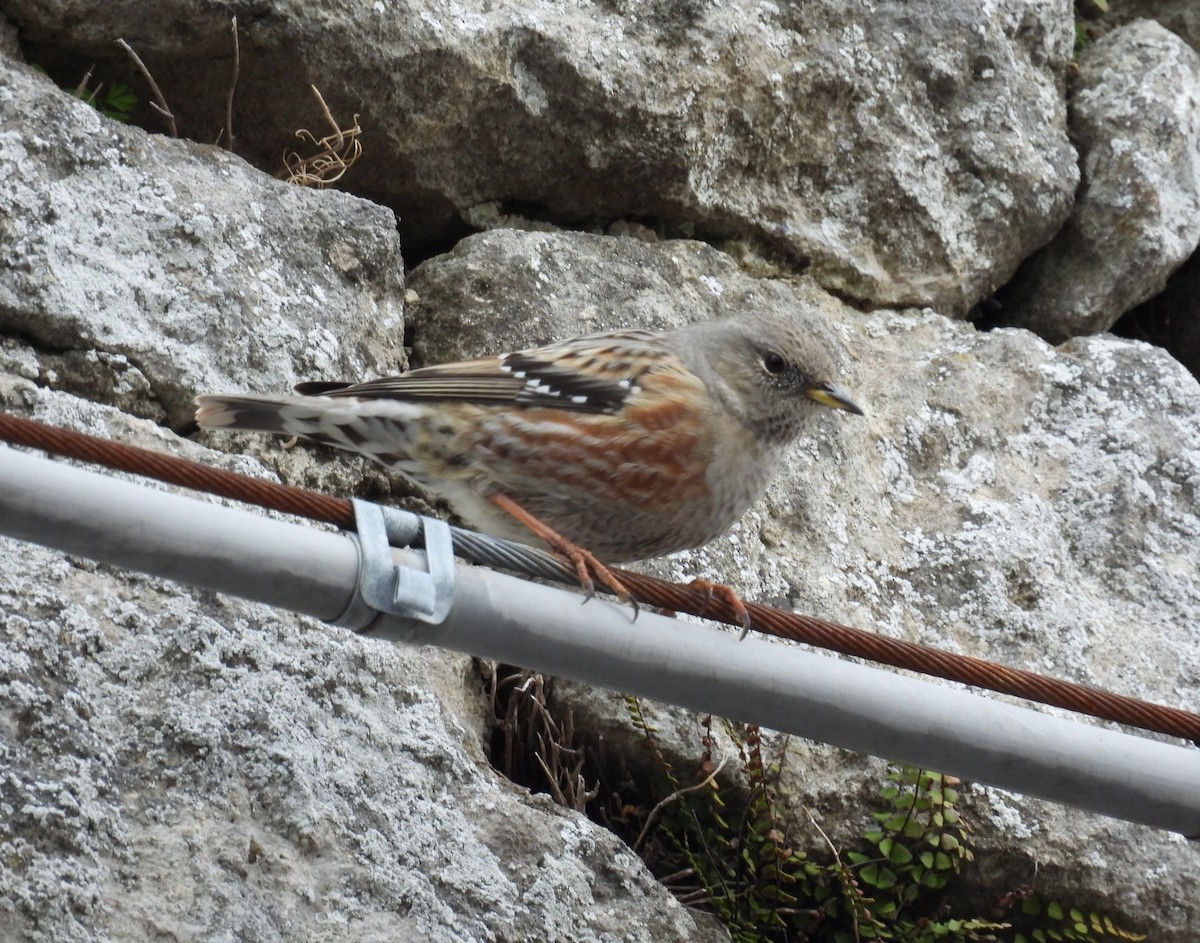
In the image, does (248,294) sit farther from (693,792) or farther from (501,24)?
(693,792)

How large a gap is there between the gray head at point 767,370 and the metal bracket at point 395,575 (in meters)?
1.71

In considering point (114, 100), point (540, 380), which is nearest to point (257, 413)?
point (540, 380)

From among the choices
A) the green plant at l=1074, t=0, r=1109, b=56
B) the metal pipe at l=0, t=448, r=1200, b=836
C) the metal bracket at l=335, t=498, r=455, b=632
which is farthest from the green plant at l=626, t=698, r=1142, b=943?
the green plant at l=1074, t=0, r=1109, b=56

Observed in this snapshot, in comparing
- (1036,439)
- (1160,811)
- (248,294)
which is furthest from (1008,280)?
(1160,811)

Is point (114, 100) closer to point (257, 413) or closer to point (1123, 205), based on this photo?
point (257, 413)

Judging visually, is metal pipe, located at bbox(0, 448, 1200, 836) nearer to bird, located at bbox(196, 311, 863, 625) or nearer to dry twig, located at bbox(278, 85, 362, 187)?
bird, located at bbox(196, 311, 863, 625)

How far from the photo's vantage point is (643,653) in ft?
7.56

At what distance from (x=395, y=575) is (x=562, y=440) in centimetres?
149

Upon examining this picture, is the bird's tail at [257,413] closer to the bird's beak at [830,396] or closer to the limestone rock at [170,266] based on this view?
the limestone rock at [170,266]

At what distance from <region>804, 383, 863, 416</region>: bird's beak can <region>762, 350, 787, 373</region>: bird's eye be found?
10cm

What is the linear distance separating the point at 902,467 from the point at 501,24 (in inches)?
77.0

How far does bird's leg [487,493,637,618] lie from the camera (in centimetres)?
297

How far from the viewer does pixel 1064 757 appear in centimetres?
244

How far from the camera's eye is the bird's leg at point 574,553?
9.73 feet
